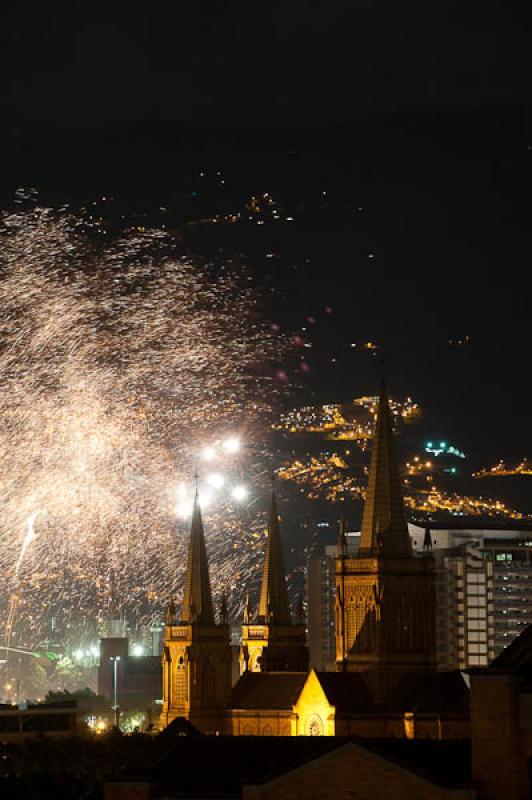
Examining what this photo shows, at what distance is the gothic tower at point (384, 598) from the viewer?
454 ft

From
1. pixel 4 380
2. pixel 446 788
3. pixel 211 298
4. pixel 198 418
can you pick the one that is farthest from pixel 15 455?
pixel 446 788

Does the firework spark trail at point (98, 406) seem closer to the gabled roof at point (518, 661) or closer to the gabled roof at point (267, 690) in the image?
the gabled roof at point (267, 690)

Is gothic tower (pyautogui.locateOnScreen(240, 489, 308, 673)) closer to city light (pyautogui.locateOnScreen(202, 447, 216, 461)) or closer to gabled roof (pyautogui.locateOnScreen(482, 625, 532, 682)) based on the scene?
city light (pyautogui.locateOnScreen(202, 447, 216, 461))

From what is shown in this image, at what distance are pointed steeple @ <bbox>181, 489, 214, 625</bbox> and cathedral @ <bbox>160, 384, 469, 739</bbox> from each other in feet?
0.25

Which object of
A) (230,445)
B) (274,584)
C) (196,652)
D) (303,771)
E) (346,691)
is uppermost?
(230,445)

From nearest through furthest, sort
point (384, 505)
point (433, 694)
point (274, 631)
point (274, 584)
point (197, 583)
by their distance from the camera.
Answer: point (433, 694) → point (384, 505) → point (197, 583) → point (274, 631) → point (274, 584)

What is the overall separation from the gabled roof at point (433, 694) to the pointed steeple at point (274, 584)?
79.6 feet

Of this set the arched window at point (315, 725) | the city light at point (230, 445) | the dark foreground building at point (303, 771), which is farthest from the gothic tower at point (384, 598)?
the dark foreground building at point (303, 771)

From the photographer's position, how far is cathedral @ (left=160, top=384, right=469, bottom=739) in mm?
133375

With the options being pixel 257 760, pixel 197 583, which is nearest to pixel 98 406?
pixel 197 583

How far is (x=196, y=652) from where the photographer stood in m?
149

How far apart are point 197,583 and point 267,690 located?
9.90 metres

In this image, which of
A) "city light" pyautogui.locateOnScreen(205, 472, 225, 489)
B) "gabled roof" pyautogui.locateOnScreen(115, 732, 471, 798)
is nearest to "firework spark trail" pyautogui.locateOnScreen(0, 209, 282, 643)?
"city light" pyautogui.locateOnScreen(205, 472, 225, 489)

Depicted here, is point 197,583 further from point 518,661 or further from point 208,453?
point 518,661
